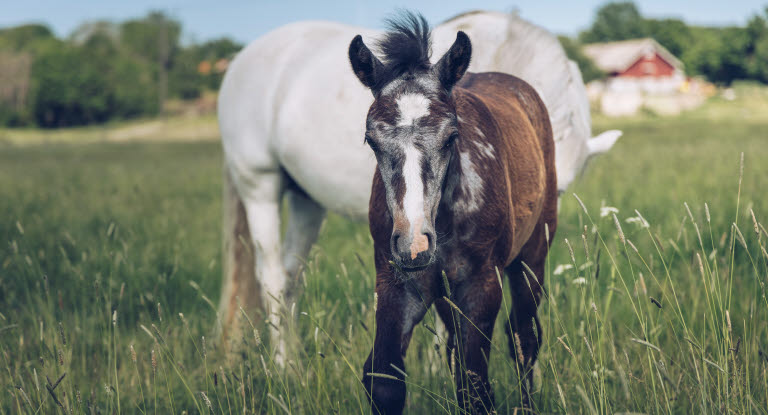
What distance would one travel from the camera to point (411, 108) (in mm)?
1577

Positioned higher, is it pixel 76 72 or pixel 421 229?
pixel 421 229

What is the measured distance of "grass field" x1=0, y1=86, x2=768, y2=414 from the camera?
1.96m

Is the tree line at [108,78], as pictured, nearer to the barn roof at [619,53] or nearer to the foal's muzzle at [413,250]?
the barn roof at [619,53]

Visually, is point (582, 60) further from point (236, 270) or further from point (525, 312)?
point (525, 312)

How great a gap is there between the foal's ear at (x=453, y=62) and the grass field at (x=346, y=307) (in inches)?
21.7

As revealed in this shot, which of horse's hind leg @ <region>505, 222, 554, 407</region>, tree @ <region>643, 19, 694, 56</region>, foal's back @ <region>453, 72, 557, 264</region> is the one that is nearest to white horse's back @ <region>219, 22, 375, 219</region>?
foal's back @ <region>453, 72, 557, 264</region>

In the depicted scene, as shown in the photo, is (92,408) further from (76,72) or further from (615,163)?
(76,72)

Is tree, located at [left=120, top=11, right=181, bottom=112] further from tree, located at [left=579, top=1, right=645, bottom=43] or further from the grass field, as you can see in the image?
the grass field

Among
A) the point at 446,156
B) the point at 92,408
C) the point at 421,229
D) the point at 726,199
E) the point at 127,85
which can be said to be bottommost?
the point at 127,85

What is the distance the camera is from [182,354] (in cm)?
310

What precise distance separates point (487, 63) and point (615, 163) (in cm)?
868

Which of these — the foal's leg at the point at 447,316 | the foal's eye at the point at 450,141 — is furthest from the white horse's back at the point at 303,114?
the foal's eye at the point at 450,141

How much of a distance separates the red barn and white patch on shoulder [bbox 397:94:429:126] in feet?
212

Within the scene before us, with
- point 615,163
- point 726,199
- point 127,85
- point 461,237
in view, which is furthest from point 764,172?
point 127,85
